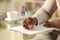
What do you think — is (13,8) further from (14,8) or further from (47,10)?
(47,10)

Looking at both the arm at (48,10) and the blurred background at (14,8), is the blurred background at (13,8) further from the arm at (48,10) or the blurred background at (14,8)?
the arm at (48,10)

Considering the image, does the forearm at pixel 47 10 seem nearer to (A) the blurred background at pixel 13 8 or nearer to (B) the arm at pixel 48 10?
(B) the arm at pixel 48 10

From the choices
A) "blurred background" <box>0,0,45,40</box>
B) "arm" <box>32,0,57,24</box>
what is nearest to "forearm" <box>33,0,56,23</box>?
"arm" <box>32,0,57,24</box>

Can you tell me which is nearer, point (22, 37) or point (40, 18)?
point (22, 37)

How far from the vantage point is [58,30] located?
58 centimetres

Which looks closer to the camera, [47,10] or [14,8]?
[47,10]

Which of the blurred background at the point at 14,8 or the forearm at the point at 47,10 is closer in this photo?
the blurred background at the point at 14,8

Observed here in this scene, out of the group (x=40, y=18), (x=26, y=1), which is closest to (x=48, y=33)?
(x=40, y=18)

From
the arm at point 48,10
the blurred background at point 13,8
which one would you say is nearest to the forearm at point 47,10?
the arm at point 48,10

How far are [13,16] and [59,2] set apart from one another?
552 millimetres

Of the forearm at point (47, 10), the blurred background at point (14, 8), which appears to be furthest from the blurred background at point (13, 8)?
the forearm at point (47, 10)

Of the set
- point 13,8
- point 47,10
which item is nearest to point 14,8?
point 13,8

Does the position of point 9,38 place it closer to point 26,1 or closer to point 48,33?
point 48,33

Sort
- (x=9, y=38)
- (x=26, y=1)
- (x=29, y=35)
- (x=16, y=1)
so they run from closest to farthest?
(x=29, y=35) → (x=9, y=38) → (x=26, y=1) → (x=16, y=1)
